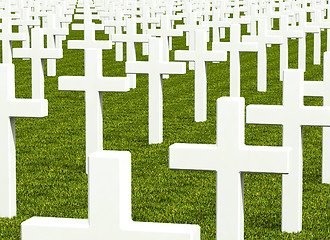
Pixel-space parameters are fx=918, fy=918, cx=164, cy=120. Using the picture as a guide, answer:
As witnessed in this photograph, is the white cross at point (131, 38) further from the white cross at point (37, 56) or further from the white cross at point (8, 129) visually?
the white cross at point (8, 129)

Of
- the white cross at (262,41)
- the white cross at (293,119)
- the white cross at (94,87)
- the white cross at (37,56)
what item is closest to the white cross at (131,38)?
the white cross at (262,41)

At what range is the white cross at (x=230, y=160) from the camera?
4.63 m

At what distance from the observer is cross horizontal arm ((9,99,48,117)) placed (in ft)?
18.9

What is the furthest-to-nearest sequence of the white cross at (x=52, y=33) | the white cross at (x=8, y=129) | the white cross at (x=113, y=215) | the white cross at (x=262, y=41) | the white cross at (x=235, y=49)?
the white cross at (x=52, y=33) → the white cross at (x=262, y=41) → the white cross at (x=235, y=49) → the white cross at (x=8, y=129) → the white cross at (x=113, y=215)

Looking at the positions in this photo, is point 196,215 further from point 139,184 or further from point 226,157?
point 226,157

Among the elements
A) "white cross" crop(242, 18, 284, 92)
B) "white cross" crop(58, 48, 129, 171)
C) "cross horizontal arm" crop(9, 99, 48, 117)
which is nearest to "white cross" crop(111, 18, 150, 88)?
"white cross" crop(242, 18, 284, 92)

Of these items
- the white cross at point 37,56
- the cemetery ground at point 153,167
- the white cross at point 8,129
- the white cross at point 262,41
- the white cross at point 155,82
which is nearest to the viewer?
the white cross at point 8,129

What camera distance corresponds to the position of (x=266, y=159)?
4.61 m

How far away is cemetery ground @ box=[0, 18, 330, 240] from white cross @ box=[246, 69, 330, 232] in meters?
0.28

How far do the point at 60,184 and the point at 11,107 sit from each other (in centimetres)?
176

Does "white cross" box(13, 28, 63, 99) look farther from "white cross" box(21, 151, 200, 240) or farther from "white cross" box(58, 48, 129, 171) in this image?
"white cross" box(21, 151, 200, 240)

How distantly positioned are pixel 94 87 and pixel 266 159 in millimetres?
3359

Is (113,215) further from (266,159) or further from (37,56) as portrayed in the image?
(37,56)

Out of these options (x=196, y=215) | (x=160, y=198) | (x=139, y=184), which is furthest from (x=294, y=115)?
(x=139, y=184)
